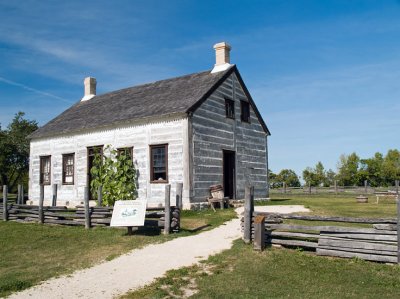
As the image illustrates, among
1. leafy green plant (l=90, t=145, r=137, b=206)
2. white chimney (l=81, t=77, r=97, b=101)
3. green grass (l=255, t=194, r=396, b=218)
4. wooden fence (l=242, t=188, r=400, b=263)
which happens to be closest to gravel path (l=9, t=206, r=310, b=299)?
wooden fence (l=242, t=188, r=400, b=263)

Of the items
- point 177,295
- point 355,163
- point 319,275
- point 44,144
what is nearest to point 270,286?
point 319,275

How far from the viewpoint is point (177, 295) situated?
7227 millimetres

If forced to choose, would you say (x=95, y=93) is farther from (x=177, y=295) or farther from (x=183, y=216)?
(x=177, y=295)

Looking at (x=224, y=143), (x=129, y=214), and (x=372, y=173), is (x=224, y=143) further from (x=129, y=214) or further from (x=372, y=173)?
(x=372, y=173)

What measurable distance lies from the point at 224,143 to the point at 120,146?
5173 millimetres

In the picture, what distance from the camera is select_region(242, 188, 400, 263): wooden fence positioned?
8805 millimetres

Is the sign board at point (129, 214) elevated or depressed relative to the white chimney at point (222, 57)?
depressed

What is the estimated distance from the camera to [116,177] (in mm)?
18922

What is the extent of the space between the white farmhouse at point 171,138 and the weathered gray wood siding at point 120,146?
45 millimetres

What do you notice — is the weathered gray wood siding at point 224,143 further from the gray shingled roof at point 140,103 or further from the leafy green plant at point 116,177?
the leafy green plant at point 116,177

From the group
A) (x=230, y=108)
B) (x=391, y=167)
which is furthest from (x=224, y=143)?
(x=391, y=167)

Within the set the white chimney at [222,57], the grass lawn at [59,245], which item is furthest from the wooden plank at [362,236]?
the white chimney at [222,57]

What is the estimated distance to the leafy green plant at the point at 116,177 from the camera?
18.5 meters

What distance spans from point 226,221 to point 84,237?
15.8 feet
